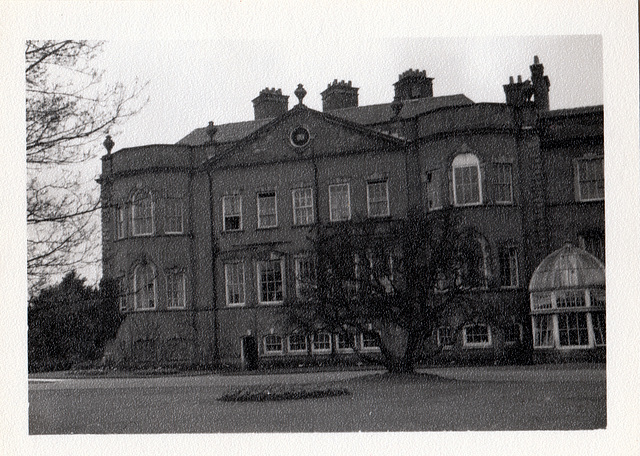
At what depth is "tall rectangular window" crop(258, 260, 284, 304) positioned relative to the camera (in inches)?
668

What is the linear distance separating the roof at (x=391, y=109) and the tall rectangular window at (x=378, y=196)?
3.81 feet

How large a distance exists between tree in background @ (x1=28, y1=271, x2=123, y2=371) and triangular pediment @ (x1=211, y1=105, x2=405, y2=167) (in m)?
3.99

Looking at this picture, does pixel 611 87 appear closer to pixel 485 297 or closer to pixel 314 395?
pixel 485 297

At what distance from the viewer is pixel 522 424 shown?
1073 cm

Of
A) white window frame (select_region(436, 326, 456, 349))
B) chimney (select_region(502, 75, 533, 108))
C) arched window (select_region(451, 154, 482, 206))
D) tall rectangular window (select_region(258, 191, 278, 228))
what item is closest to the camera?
chimney (select_region(502, 75, 533, 108))

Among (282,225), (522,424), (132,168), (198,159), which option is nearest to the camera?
(522,424)

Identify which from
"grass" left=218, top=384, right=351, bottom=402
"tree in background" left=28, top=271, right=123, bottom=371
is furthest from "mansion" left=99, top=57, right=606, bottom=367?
"grass" left=218, top=384, right=351, bottom=402

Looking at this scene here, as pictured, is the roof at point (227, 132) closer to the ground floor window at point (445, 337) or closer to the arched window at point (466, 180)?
the arched window at point (466, 180)

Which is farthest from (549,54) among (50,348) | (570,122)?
(50,348)

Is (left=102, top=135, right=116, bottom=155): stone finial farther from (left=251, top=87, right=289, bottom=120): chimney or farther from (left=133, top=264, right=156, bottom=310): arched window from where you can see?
(left=133, top=264, right=156, bottom=310): arched window

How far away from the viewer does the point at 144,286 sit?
1598 cm

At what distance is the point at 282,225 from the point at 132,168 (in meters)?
3.95

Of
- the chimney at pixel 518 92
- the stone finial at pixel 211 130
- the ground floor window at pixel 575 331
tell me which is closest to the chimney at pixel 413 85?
the chimney at pixel 518 92

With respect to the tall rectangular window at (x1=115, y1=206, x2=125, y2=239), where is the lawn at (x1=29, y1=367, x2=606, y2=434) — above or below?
below
